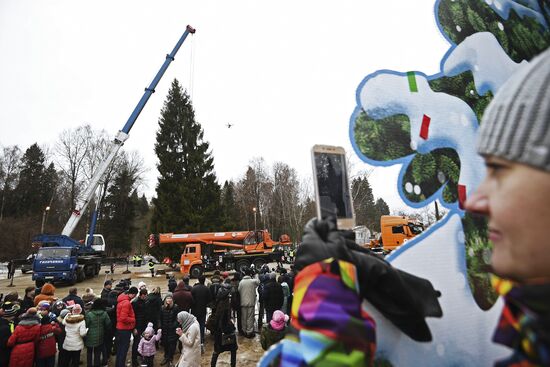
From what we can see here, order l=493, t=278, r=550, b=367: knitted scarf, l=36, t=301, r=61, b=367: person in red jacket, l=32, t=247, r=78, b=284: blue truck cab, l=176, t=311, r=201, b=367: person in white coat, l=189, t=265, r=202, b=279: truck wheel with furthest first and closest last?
1. l=189, t=265, r=202, b=279: truck wheel
2. l=32, t=247, r=78, b=284: blue truck cab
3. l=36, t=301, r=61, b=367: person in red jacket
4. l=176, t=311, r=201, b=367: person in white coat
5. l=493, t=278, r=550, b=367: knitted scarf

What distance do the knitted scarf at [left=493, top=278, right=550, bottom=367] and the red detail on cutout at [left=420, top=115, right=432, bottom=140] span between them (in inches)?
38.6

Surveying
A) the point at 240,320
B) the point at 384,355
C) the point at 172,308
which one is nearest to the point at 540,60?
the point at 384,355

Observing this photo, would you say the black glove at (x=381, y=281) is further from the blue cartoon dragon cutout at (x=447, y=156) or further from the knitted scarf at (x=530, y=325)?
the knitted scarf at (x=530, y=325)

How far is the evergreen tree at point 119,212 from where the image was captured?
126 ft

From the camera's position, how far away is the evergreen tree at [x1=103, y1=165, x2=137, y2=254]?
3844 centimetres

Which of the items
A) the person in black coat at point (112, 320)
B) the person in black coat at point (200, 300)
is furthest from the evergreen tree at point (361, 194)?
the person in black coat at point (112, 320)

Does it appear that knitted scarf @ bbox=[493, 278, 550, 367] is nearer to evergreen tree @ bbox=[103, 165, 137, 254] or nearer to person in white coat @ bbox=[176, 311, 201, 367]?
person in white coat @ bbox=[176, 311, 201, 367]

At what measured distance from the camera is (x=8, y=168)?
3875 centimetres

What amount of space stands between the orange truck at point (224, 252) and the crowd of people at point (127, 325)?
10.7 metres

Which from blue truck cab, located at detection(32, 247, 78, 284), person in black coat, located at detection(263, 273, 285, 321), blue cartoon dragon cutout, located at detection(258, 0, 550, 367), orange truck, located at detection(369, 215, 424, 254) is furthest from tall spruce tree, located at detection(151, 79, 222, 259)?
blue cartoon dragon cutout, located at detection(258, 0, 550, 367)

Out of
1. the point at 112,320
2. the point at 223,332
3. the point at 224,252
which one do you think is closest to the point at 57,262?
the point at 224,252

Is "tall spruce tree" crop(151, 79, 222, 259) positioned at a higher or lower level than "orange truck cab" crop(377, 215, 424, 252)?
higher

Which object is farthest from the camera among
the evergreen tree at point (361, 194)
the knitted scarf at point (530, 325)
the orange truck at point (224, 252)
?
the orange truck at point (224, 252)

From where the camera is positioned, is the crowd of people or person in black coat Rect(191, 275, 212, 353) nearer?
the crowd of people
